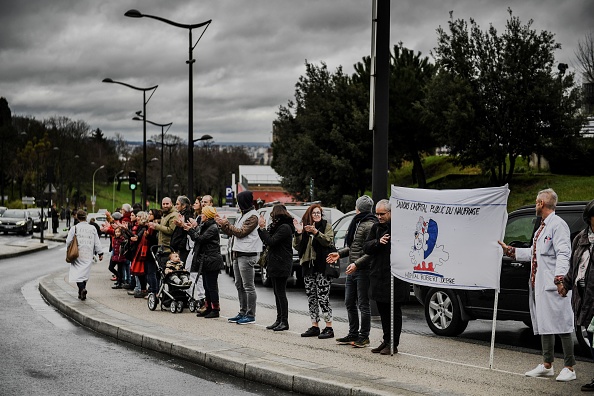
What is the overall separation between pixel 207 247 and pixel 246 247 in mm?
1038

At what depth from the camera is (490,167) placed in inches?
1570

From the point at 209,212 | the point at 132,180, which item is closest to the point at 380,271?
the point at 209,212

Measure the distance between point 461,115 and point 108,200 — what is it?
113691 millimetres

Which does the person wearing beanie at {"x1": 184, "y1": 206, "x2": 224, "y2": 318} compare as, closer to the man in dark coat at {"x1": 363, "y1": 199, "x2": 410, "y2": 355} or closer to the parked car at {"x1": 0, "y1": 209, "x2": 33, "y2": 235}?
the man in dark coat at {"x1": 363, "y1": 199, "x2": 410, "y2": 355}

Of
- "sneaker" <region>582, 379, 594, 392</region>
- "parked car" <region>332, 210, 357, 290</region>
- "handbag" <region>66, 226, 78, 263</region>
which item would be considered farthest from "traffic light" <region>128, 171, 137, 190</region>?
"sneaker" <region>582, 379, 594, 392</region>

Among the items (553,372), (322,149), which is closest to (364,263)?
(553,372)

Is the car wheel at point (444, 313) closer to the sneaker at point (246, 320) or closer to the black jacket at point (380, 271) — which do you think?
the black jacket at point (380, 271)

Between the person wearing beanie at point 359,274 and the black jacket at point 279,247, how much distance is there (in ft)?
3.76

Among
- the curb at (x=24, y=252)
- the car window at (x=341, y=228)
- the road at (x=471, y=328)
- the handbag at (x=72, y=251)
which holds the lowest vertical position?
the curb at (x=24, y=252)

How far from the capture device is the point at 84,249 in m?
16.7

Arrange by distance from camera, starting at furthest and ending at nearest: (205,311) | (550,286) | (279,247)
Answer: (205,311) < (279,247) < (550,286)

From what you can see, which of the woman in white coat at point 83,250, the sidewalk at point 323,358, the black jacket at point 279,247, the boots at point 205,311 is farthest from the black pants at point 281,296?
the woman in white coat at point 83,250

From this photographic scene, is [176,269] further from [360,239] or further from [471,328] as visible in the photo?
[471,328]

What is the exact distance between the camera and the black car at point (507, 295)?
1107 cm
